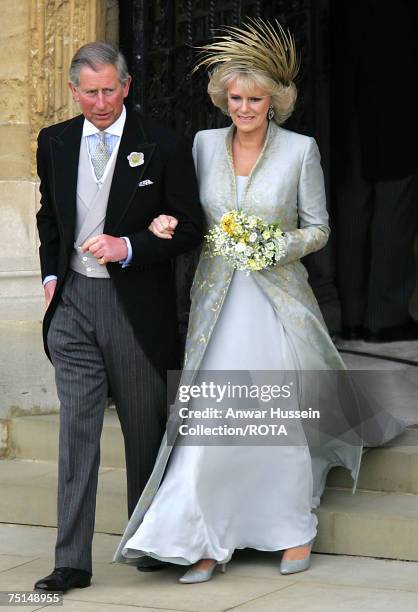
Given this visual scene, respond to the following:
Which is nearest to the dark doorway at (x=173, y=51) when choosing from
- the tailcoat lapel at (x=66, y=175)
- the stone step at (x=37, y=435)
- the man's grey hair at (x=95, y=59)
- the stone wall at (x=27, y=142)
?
the stone wall at (x=27, y=142)

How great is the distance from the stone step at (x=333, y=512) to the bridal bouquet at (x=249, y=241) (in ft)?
3.37

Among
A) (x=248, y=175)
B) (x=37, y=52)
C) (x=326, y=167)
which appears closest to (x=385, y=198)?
→ (x=326, y=167)

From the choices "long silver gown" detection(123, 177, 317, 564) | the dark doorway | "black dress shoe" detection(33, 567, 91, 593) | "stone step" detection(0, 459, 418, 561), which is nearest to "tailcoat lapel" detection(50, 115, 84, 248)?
"long silver gown" detection(123, 177, 317, 564)

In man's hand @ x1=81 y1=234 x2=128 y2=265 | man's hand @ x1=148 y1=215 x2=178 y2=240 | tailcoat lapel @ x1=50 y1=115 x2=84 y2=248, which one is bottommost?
man's hand @ x1=81 y1=234 x2=128 y2=265

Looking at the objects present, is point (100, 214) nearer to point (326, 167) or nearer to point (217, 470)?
point (217, 470)

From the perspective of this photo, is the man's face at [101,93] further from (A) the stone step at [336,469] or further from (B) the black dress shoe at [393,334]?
(B) the black dress shoe at [393,334]

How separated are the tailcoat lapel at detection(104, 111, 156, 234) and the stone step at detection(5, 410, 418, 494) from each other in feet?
4.77

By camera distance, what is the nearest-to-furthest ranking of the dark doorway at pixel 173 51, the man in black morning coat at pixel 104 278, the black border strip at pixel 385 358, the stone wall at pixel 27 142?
the man in black morning coat at pixel 104 278, the stone wall at pixel 27 142, the dark doorway at pixel 173 51, the black border strip at pixel 385 358

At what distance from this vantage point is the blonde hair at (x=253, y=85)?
498 cm

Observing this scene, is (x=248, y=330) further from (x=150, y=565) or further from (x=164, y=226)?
(x=150, y=565)

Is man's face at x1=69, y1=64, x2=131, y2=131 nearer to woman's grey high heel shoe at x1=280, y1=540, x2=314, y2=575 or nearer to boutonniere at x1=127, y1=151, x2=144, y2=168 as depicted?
boutonniere at x1=127, y1=151, x2=144, y2=168

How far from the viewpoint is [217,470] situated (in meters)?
4.95

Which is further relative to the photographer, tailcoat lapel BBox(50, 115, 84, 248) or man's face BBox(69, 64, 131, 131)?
tailcoat lapel BBox(50, 115, 84, 248)

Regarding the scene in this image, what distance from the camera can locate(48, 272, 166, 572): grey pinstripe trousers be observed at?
4852 millimetres
